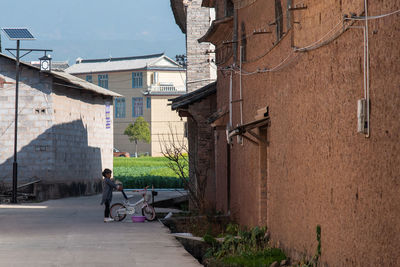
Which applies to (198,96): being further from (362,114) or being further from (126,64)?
(126,64)

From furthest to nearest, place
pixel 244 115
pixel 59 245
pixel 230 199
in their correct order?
1. pixel 230 199
2. pixel 244 115
3. pixel 59 245

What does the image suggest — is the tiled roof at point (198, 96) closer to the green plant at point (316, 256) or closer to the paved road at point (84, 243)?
the paved road at point (84, 243)

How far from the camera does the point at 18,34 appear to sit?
117 feet

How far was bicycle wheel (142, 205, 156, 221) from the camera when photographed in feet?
73.7

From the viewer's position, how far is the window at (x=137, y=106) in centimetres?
11412

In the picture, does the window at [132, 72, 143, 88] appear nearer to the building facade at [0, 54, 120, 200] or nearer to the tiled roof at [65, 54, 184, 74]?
the tiled roof at [65, 54, 184, 74]

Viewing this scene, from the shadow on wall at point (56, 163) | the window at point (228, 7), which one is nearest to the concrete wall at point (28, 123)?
the shadow on wall at point (56, 163)

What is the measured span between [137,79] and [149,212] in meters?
91.0

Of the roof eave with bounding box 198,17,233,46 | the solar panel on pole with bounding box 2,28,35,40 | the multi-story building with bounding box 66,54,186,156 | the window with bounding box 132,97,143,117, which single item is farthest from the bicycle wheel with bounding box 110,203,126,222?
the window with bounding box 132,97,143,117

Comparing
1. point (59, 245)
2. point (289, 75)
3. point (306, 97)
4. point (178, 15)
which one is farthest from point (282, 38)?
point (178, 15)

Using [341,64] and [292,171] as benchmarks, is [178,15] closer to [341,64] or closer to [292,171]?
[292,171]

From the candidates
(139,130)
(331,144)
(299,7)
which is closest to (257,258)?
(331,144)

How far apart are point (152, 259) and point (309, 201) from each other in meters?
3.50

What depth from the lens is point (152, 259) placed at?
1327 centimetres
